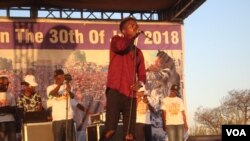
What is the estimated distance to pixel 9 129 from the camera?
9.18 m

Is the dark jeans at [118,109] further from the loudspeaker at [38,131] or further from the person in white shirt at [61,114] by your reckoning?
the loudspeaker at [38,131]

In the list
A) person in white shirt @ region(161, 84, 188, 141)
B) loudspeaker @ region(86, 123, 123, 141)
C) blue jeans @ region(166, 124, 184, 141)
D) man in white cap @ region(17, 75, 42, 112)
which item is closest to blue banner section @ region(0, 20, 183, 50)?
man in white cap @ region(17, 75, 42, 112)

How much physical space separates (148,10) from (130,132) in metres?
7.54

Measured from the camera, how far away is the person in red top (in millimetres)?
4875

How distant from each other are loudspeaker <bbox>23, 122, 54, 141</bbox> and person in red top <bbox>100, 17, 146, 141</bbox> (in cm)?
353

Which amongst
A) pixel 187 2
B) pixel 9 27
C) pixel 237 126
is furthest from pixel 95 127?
pixel 237 126

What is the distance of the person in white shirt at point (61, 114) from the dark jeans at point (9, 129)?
1390 mm

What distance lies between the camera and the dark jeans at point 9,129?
9.12 metres

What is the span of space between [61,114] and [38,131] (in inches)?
26.0

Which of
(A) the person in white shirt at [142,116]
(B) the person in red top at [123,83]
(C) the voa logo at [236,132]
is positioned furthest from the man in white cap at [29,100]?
(C) the voa logo at [236,132]

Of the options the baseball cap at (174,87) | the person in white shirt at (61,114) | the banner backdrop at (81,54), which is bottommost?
the person in white shirt at (61,114)

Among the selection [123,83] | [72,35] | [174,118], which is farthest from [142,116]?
[123,83]

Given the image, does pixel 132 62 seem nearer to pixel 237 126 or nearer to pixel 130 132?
pixel 130 132

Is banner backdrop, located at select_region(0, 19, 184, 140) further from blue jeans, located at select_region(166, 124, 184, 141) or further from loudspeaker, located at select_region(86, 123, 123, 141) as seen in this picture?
loudspeaker, located at select_region(86, 123, 123, 141)
